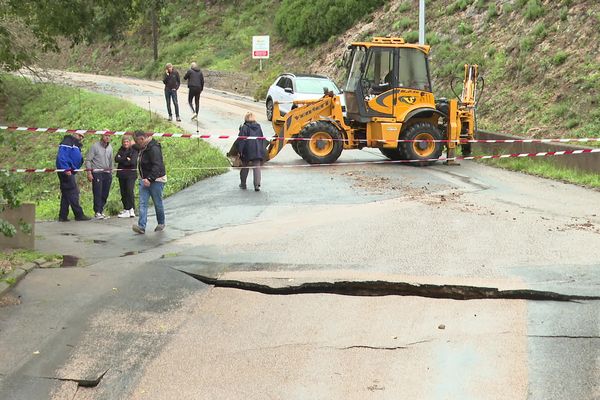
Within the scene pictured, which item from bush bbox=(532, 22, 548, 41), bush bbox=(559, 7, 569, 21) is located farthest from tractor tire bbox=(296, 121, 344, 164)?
bush bbox=(559, 7, 569, 21)

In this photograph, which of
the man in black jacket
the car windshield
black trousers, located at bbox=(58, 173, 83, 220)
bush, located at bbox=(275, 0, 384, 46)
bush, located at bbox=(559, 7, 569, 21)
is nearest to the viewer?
black trousers, located at bbox=(58, 173, 83, 220)

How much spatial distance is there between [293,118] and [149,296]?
10844 millimetres

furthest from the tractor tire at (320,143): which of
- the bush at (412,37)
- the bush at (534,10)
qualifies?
the bush at (412,37)

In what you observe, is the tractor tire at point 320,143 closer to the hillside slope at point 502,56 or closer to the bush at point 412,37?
the hillside slope at point 502,56

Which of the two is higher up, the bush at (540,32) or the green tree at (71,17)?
the bush at (540,32)

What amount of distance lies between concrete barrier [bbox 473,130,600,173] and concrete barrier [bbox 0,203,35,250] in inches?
427

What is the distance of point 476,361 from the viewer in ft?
21.6

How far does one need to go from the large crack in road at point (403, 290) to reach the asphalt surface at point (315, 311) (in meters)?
0.12

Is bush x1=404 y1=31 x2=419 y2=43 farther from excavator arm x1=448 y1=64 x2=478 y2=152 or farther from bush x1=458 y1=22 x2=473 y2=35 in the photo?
excavator arm x1=448 y1=64 x2=478 y2=152

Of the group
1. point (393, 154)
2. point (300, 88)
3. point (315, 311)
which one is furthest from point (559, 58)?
point (315, 311)

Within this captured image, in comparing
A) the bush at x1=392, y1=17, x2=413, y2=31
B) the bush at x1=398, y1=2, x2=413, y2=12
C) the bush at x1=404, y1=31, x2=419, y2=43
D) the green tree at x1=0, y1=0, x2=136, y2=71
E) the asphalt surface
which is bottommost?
the asphalt surface

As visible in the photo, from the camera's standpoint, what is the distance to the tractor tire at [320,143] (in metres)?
18.5

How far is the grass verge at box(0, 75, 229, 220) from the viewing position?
18.8m

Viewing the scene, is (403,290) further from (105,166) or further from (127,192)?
(105,166)
